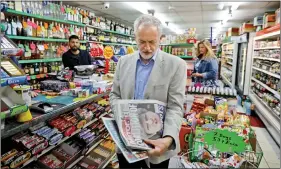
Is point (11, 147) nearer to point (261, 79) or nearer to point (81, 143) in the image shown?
point (81, 143)

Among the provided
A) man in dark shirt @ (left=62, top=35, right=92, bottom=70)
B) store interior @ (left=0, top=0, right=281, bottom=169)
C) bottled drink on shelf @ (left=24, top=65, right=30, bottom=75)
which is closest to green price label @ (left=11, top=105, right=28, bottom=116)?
store interior @ (left=0, top=0, right=281, bottom=169)

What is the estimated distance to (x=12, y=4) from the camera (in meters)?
4.29

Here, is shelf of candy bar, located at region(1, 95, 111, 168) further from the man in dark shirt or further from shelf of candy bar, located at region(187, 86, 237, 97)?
the man in dark shirt

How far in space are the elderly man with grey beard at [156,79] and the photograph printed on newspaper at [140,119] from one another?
67mm

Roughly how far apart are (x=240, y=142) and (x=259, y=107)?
529 cm

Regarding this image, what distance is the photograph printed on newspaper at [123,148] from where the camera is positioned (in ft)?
3.96

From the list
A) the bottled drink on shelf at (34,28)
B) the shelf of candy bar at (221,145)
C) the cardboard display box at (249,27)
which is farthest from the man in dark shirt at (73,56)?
the cardboard display box at (249,27)

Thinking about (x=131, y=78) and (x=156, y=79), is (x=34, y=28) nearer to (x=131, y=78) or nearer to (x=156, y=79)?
(x=131, y=78)

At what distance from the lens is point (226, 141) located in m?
1.93

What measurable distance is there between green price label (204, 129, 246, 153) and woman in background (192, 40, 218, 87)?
2578 mm

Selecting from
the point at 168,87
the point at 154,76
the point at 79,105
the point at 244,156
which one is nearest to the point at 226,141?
the point at 244,156

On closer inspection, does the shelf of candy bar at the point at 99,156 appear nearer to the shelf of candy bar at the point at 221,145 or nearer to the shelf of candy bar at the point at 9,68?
the shelf of candy bar at the point at 221,145

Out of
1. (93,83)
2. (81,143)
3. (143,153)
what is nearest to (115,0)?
(93,83)

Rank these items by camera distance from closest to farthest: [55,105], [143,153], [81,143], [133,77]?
[143,153] → [133,77] → [55,105] → [81,143]
